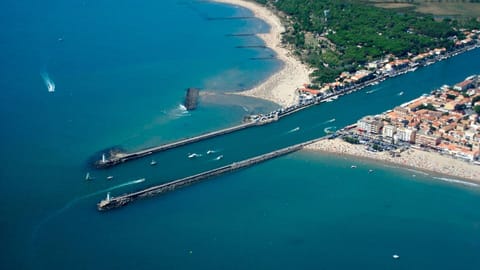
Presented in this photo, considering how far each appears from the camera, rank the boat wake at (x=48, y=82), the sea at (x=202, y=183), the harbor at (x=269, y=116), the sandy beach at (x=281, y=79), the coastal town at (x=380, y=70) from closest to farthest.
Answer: the sea at (x=202, y=183) < the harbor at (x=269, y=116) < the sandy beach at (x=281, y=79) < the coastal town at (x=380, y=70) < the boat wake at (x=48, y=82)

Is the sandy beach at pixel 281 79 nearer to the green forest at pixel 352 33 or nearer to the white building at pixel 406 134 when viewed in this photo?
the green forest at pixel 352 33

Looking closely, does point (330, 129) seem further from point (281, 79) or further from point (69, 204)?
point (69, 204)

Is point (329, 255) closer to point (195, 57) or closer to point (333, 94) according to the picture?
point (333, 94)

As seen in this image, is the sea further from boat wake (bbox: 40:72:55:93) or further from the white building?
the white building

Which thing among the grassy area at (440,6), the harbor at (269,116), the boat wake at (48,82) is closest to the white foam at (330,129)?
the harbor at (269,116)

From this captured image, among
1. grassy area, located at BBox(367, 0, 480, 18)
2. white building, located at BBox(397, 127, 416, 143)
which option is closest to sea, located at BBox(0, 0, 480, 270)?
white building, located at BBox(397, 127, 416, 143)

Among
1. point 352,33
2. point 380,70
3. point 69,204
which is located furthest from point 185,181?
point 352,33

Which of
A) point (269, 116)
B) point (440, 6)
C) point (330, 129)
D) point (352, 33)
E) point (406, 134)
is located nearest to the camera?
point (406, 134)
